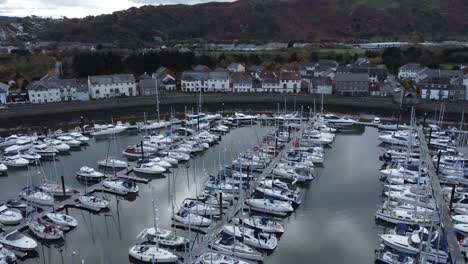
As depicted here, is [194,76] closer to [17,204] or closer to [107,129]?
[107,129]

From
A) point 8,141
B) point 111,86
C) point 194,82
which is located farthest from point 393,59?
point 8,141

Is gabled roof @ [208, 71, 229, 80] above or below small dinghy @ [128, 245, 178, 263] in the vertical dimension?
above

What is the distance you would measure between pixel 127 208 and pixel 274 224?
9.57m

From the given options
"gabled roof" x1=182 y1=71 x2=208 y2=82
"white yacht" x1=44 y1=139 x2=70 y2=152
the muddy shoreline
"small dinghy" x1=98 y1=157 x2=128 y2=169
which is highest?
"gabled roof" x1=182 y1=71 x2=208 y2=82

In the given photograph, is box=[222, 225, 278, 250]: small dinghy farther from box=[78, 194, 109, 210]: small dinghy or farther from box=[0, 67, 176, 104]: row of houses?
box=[0, 67, 176, 104]: row of houses

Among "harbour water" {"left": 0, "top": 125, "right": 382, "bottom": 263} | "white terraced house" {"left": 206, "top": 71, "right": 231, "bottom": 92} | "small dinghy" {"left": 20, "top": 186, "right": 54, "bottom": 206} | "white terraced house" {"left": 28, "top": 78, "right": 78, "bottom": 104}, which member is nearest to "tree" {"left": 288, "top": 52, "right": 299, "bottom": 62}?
"white terraced house" {"left": 206, "top": 71, "right": 231, "bottom": 92}

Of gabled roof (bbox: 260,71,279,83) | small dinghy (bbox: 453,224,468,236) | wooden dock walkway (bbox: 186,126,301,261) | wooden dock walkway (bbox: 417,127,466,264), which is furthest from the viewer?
gabled roof (bbox: 260,71,279,83)

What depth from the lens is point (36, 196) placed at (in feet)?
76.2

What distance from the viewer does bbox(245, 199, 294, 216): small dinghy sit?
73.4 feet

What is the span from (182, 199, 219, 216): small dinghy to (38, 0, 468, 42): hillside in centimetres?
8785

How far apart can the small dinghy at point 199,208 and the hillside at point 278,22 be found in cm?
8785

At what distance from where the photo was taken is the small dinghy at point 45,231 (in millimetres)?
19609

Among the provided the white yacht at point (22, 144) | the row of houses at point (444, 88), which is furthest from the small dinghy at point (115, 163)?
the row of houses at point (444, 88)

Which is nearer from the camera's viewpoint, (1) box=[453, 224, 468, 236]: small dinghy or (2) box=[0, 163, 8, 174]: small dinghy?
(1) box=[453, 224, 468, 236]: small dinghy
